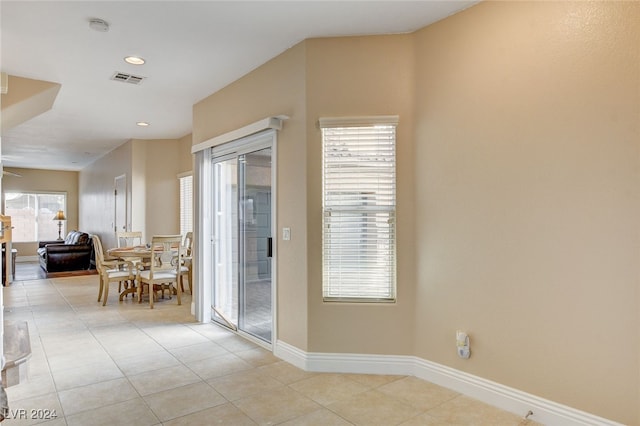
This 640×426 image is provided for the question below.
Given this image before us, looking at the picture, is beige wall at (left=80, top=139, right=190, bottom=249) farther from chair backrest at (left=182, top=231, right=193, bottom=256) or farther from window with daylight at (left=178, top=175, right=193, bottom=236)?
chair backrest at (left=182, top=231, right=193, bottom=256)

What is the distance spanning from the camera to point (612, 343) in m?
2.24

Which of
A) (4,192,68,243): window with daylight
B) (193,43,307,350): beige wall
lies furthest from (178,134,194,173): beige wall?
(4,192,68,243): window with daylight

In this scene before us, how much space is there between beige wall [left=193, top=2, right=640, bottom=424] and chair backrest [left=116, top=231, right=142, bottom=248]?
14.7ft

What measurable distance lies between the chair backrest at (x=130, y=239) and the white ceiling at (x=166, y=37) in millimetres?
2476

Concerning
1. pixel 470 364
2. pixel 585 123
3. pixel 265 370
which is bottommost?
pixel 265 370

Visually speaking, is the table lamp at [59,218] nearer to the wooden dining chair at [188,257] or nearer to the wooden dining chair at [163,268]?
the wooden dining chair at [188,257]

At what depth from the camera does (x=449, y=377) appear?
2965 mm

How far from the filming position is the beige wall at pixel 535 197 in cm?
222

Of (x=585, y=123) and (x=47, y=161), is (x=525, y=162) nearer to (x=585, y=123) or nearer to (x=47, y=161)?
(x=585, y=123)

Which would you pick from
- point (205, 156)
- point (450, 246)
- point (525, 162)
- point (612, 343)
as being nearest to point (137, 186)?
point (205, 156)

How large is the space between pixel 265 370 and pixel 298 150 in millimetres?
1906

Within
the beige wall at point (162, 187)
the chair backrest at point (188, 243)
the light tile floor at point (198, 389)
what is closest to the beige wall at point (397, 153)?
the light tile floor at point (198, 389)

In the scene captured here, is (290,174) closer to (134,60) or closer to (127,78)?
(134,60)

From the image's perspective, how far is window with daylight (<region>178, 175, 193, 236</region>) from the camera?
726cm
